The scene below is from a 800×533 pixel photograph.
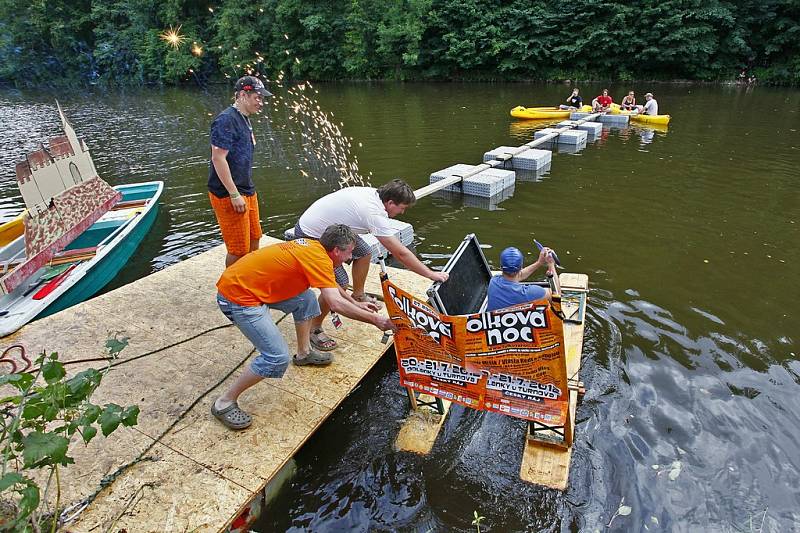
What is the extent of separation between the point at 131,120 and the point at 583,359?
26.9 m

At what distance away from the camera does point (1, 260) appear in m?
7.63

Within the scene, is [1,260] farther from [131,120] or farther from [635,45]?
[635,45]

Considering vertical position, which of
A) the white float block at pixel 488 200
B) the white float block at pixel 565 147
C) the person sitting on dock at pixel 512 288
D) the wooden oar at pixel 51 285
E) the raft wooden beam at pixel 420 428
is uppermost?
the person sitting on dock at pixel 512 288

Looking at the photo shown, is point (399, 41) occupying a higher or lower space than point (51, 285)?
higher

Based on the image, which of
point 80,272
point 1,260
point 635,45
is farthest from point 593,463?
point 635,45

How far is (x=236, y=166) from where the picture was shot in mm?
5305

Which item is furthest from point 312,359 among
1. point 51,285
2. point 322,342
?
point 51,285

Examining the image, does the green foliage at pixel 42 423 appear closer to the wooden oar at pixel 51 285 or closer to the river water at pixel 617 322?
the river water at pixel 617 322

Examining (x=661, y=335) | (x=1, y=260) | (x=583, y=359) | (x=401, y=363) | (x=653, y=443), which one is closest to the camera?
(x=401, y=363)

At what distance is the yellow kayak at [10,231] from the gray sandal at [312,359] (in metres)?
6.48

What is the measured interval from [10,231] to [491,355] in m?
8.86

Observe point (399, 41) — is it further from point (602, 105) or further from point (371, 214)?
point (371, 214)

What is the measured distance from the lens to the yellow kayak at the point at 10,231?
27.5ft

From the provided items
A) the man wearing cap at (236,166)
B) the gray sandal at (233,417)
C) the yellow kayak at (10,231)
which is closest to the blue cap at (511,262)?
the gray sandal at (233,417)
